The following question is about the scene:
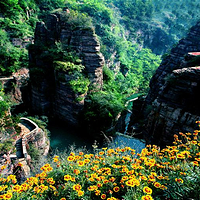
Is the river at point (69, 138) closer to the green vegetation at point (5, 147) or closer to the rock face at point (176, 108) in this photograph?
the rock face at point (176, 108)

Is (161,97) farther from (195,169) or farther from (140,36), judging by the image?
(140,36)

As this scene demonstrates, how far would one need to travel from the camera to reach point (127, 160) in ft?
10.5

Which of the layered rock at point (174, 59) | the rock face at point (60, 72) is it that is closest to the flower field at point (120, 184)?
the rock face at point (60, 72)

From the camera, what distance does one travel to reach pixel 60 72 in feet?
52.8

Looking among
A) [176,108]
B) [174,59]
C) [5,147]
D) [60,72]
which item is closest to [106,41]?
[174,59]

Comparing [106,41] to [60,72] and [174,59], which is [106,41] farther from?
[60,72]

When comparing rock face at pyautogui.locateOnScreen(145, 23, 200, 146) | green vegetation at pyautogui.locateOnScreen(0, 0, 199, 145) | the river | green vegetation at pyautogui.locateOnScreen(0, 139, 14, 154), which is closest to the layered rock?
green vegetation at pyautogui.locateOnScreen(0, 0, 199, 145)

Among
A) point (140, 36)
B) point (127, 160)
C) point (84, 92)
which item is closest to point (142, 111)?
point (84, 92)

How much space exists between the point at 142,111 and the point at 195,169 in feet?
57.9

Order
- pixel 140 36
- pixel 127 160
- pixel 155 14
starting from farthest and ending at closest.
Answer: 1. pixel 155 14
2. pixel 140 36
3. pixel 127 160

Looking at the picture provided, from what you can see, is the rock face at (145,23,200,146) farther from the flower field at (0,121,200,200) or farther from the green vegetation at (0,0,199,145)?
the green vegetation at (0,0,199,145)

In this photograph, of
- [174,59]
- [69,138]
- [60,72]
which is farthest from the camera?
[174,59]

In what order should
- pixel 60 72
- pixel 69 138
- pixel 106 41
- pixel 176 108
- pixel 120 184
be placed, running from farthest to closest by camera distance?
pixel 106 41, pixel 69 138, pixel 60 72, pixel 176 108, pixel 120 184

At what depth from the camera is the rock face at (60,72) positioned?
16.5 meters
